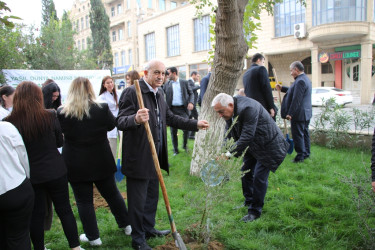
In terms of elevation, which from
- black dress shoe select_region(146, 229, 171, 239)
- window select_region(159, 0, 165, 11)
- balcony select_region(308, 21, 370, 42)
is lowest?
black dress shoe select_region(146, 229, 171, 239)

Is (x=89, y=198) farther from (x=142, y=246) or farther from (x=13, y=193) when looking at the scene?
(x=13, y=193)

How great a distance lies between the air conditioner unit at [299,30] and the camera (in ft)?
78.4

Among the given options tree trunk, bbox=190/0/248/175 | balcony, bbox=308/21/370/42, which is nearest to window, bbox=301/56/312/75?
balcony, bbox=308/21/370/42

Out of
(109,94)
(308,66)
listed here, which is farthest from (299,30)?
(109,94)

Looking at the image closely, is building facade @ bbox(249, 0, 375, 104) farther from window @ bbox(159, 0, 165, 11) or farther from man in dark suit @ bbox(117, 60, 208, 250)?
man in dark suit @ bbox(117, 60, 208, 250)

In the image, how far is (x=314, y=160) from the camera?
6082 mm

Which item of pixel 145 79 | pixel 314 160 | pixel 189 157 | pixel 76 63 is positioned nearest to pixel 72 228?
pixel 145 79

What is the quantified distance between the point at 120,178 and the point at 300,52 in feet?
84.0

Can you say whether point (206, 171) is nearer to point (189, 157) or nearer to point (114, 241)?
point (114, 241)

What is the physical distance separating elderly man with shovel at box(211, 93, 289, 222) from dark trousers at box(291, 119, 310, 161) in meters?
2.41

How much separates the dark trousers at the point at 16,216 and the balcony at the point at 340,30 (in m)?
23.7

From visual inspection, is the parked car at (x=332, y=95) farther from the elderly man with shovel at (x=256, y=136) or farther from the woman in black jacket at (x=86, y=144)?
the woman in black jacket at (x=86, y=144)

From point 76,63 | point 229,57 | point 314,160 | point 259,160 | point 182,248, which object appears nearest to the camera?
point 182,248

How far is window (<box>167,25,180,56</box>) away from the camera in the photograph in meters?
35.2
